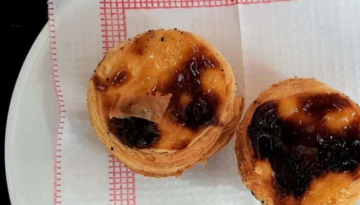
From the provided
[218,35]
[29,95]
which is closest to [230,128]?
[218,35]

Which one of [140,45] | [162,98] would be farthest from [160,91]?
[140,45]

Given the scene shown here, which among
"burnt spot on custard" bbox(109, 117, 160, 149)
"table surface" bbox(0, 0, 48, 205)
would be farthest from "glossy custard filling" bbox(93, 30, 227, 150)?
"table surface" bbox(0, 0, 48, 205)

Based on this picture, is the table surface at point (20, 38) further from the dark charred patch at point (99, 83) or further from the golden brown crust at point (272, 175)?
the golden brown crust at point (272, 175)

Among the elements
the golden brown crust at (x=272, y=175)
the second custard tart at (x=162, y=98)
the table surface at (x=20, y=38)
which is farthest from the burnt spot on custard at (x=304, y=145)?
the table surface at (x=20, y=38)

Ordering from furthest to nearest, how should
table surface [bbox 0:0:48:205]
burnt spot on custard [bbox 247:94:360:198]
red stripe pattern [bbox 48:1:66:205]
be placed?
table surface [bbox 0:0:48:205]
red stripe pattern [bbox 48:1:66:205]
burnt spot on custard [bbox 247:94:360:198]

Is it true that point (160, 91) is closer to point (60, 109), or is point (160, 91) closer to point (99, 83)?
point (99, 83)

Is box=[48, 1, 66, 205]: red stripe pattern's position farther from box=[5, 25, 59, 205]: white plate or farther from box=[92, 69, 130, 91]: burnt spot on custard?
box=[92, 69, 130, 91]: burnt spot on custard

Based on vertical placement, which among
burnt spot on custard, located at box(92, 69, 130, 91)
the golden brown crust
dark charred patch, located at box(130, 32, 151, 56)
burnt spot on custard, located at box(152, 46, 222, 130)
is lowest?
the golden brown crust
